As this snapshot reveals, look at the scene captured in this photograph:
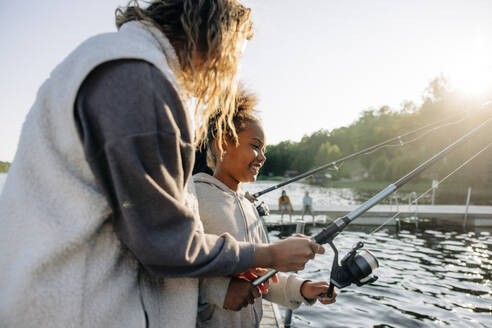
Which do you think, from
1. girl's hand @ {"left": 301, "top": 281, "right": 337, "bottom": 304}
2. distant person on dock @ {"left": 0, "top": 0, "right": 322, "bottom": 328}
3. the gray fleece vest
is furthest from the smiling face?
the gray fleece vest

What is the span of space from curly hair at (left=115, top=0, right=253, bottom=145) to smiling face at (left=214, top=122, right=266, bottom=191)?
3.40 feet

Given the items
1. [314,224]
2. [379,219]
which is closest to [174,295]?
[314,224]

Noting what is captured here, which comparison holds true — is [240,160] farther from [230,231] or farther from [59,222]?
[59,222]

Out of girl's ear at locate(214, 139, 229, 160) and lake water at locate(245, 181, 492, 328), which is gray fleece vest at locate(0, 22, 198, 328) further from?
lake water at locate(245, 181, 492, 328)

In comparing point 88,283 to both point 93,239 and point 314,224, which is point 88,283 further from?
point 314,224

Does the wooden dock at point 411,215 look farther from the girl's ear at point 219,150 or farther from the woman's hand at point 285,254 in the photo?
the woman's hand at point 285,254

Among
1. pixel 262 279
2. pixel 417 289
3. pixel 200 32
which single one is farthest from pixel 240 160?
pixel 417 289

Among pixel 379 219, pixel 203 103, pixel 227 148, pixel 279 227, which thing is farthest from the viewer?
pixel 379 219

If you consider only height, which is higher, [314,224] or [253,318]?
[253,318]

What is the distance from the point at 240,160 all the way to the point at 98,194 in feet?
4.77

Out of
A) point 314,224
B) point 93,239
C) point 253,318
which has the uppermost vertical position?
point 93,239

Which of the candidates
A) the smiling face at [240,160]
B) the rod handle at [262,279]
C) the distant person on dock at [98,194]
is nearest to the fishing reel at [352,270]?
the rod handle at [262,279]

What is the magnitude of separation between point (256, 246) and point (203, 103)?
0.65m

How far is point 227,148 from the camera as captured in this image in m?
2.45
